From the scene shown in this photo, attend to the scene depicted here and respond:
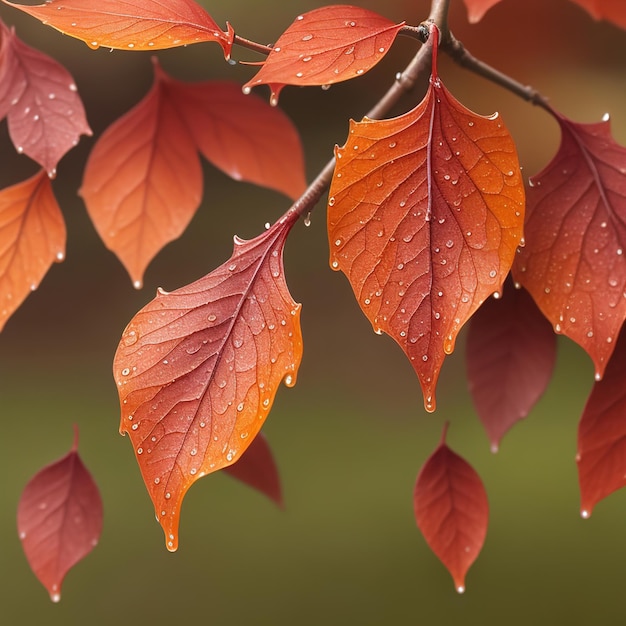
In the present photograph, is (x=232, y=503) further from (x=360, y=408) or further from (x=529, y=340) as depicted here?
(x=529, y=340)

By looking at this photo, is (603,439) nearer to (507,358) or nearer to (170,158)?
(507,358)

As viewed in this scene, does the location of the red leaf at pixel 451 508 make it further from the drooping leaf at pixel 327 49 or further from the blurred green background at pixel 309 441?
the blurred green background at pixel 309 441

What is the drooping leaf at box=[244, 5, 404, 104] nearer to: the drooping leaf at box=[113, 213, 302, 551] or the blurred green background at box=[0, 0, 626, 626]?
the drooping leaf at box=[113, 213, 302, 551]

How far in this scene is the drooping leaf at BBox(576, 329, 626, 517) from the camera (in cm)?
21

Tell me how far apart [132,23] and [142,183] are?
0.27 feet

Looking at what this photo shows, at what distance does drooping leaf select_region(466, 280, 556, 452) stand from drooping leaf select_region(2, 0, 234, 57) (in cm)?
13

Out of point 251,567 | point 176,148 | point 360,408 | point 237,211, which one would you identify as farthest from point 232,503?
point 176,148

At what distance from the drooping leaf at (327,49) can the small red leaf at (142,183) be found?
0.09 meters

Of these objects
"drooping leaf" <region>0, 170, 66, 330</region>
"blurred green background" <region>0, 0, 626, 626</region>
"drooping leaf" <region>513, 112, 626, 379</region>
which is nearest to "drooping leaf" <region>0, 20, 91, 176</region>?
"drooping leaf" <region>0, 170, 66, 330</region>

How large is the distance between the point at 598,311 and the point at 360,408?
2.56ft

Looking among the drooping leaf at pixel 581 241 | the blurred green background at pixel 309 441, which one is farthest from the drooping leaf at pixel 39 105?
the blurred green background at pixel 309 441

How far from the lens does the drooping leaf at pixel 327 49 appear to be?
0.55 feet

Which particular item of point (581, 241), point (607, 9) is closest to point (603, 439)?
point (581, 241)

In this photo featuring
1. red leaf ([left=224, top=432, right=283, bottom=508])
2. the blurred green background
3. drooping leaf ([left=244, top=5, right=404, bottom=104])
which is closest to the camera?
drooping leaf ([left=244, top=5, right=404, bottom=104])
